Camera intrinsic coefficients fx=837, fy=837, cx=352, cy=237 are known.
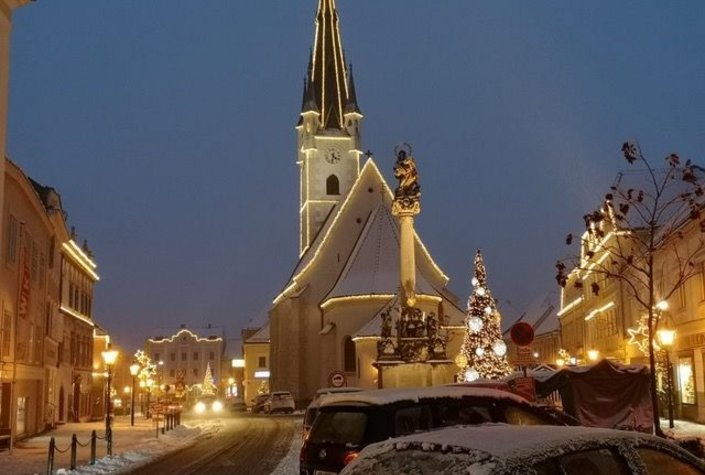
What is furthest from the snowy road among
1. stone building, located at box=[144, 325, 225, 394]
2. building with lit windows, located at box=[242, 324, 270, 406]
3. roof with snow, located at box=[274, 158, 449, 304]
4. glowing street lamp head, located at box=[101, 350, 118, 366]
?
stone building, located at box=[144, 325, 225, 394]

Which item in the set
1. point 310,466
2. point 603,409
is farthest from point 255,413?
point 310,466

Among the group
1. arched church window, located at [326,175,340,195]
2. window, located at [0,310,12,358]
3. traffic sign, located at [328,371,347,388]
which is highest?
arched church window, located at [326,175,340,195]

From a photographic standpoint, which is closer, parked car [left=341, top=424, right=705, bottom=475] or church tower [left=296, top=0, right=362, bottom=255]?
parked car [left=341, top=424, right=705, bottom=475]

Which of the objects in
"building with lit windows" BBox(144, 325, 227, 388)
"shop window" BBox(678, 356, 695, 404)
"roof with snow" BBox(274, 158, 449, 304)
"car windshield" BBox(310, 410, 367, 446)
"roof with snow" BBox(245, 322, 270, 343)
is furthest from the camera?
"building with lit windows" BBox(144, 325, 227, 388)

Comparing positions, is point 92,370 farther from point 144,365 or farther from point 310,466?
point 310,466

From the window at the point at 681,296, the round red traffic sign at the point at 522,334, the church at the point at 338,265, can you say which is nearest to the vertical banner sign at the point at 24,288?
the round red traffic sign at the point at 522,334

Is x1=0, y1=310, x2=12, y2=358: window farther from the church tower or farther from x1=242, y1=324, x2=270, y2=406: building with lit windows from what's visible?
x1=242, y1=324, x2=270, y2=406: building with lit windows

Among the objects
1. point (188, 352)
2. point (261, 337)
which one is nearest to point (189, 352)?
point (188, 352)

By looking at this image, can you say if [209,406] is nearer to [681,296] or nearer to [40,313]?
[40,313]

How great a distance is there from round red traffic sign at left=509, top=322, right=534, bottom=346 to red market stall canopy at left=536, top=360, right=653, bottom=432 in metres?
6.61

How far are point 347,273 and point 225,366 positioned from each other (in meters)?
82.6

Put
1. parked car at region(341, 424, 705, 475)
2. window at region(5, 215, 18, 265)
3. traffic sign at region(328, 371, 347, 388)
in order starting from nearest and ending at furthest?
parked car at region(341, 424, 705, 475) → window at region(5, 215, 18, 265) → traffic sign at region(328, 371, 347, 388)

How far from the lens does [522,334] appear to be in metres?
15.6

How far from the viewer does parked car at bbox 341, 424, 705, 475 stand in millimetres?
4652
